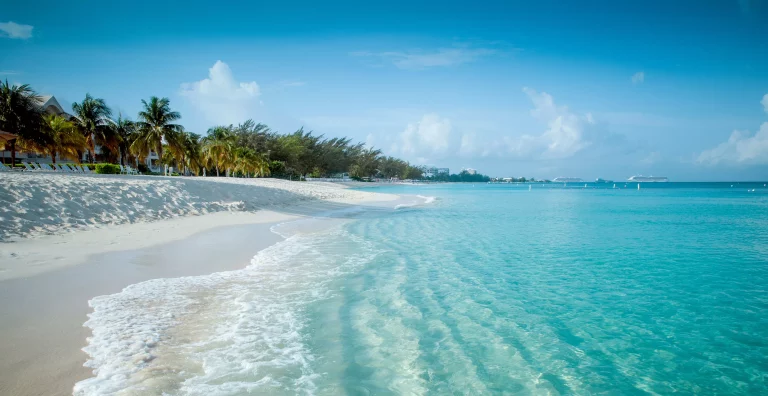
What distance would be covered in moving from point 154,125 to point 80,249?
129ft

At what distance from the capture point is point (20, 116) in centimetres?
3122

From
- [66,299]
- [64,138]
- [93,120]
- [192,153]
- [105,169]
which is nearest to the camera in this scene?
[66,299]

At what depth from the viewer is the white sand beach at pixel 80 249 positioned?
4.09m

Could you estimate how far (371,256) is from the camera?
10.5 meters

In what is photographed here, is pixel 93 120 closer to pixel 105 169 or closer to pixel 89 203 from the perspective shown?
pixel 105 169

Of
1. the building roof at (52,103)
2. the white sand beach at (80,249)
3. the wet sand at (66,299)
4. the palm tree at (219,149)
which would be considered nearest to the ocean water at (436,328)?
the wet sand at (66,299)

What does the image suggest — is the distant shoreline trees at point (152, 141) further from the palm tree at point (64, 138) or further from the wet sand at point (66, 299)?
the wet sand at point (66, 299)

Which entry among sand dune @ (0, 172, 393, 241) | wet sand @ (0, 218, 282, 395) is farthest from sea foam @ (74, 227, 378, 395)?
sand dune @ (0, 172, 393, 241)

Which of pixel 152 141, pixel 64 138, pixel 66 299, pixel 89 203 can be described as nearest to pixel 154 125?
pixel 152 141

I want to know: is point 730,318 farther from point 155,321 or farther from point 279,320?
point 155,321

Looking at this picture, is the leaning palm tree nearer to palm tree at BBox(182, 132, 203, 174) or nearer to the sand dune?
palm tree at BBox(182, 132, 203, 174)

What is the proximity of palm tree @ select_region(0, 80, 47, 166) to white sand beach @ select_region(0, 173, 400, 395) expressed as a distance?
23.2m

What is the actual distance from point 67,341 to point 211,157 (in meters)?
51.7

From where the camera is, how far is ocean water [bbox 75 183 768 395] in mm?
4066
